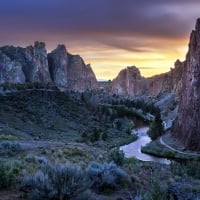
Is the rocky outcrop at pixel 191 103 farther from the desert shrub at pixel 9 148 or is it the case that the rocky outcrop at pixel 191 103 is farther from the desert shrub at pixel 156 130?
the desert shrub at pixel 9 148

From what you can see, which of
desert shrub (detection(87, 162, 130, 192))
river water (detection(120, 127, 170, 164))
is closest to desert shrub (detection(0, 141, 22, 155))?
desert shrub (detection(87, 162, 130, 192))

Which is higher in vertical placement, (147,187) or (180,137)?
(147,187)

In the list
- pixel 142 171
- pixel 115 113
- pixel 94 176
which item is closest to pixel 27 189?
pixel 94 176

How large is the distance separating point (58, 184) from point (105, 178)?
251cm

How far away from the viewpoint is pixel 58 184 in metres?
10.1

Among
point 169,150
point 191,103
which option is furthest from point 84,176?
point 191,103

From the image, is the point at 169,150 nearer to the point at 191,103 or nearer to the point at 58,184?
the point at 191,103

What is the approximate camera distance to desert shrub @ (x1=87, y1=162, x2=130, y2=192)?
1218 centimetres

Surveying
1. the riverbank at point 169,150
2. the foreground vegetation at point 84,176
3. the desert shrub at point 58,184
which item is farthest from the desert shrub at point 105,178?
the riverbank at point 169,150

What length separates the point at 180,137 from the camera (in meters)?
93.9

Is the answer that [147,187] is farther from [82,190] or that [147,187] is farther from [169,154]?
[169,154]

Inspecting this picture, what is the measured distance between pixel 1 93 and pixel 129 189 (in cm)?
9163

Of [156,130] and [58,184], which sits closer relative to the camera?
[58,184]

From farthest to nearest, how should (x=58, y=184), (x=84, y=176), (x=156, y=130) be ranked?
(x=156, y=130) → (x=84, y=176) → (x=58, y=184)
